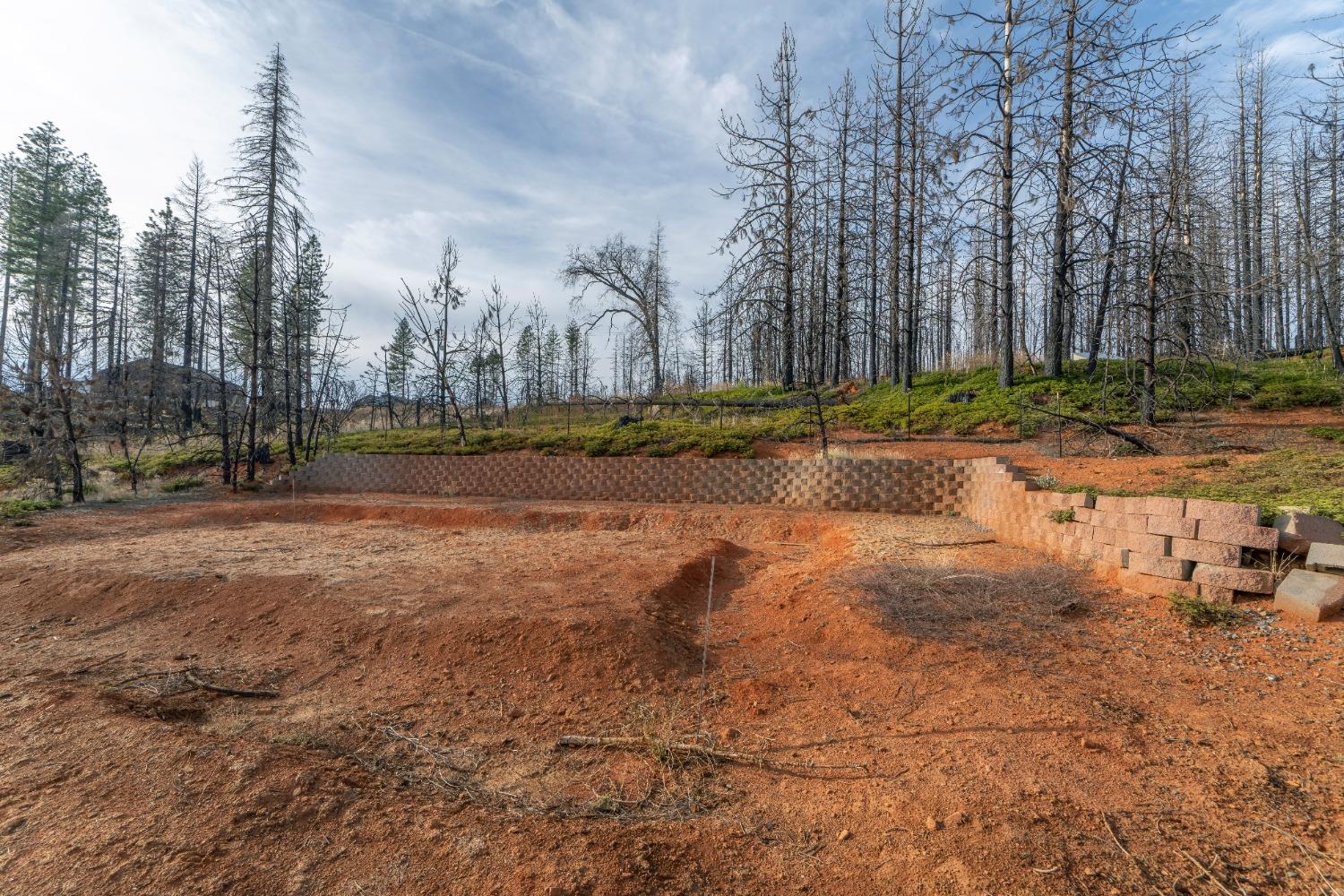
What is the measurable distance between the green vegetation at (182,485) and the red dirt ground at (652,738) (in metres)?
11.7

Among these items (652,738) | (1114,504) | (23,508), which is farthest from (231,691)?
(23,508)

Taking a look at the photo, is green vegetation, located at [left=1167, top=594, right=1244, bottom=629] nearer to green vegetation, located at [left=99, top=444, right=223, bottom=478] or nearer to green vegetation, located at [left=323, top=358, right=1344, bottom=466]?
green vegetation, located at [left=323, top=358, right=1344, bottom=466]

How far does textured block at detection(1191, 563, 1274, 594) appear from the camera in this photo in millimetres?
4078

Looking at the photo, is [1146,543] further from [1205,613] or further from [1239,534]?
[1205,613]

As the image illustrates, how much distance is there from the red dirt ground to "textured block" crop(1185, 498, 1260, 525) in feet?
2.44

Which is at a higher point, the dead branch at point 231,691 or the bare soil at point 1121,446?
the bare soil at point 1121,446

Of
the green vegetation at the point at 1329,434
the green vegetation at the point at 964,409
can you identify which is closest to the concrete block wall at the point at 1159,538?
the green vegetation at the point at 964,409

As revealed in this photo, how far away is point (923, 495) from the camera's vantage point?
9.42 m

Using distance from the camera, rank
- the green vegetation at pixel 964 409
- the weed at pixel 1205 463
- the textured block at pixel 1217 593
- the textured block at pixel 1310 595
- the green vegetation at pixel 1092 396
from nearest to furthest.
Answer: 1. the textured block at pixel 1310 595
2. the textured block at pixel 1217 593
3. the weed at pixel 1205 463
4. the green vegetation at pixel 1092 396
5. the green vegetation at pixel 964 409

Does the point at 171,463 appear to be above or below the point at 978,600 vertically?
above

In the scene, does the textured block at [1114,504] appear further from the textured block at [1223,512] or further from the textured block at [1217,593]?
the textured block at [1217,593]

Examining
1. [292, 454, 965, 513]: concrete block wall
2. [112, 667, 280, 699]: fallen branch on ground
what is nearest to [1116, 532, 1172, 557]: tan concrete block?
[292, 454, 965, 513]: concrete block wall

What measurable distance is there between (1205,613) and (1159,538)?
2.38 ft

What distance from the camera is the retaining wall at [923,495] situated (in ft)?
14.3
